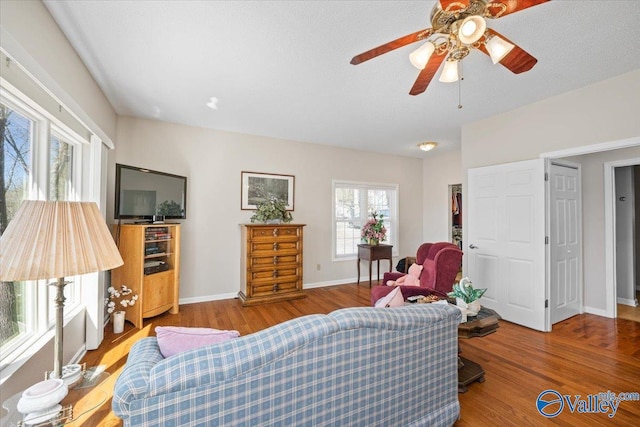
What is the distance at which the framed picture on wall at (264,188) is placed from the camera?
428 centimetres

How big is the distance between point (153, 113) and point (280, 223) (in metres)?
2.20

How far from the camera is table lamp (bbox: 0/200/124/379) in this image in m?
1.00

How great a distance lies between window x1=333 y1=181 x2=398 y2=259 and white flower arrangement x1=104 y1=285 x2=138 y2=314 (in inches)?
124

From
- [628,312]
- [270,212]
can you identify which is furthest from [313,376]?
[628,312]

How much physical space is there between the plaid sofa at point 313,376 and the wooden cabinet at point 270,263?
2608 millimetres

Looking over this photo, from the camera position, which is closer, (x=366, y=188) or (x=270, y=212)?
(x=270, y=212)

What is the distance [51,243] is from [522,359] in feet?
11.1

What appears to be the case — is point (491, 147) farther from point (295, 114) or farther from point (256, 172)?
point (256, 172)

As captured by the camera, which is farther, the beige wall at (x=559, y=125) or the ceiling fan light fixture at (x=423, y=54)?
the beige wall at (x=559, y=125)

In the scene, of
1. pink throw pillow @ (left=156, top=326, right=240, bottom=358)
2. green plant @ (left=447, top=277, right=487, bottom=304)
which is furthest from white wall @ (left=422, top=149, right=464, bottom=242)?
pink throw pillow @ (left=156, top=326, right=240, bottom=358)

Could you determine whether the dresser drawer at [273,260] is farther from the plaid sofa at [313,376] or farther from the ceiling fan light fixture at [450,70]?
the ceiling fan light fixture at [450,70]

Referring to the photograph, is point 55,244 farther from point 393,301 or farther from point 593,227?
point 593,227

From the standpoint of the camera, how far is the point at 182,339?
3.88ft

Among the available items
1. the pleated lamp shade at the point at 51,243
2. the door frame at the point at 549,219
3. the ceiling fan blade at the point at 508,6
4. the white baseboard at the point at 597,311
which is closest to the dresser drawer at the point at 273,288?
the pleated lamp shade at the point at 51,243
